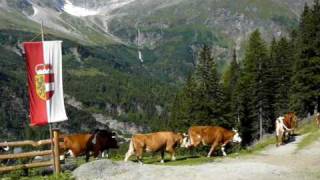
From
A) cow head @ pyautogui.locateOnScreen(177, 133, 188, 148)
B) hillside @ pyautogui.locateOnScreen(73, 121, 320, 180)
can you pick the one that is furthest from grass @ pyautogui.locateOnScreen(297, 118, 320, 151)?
hillside @ pyautogui.locateOnScreen(73, 121, 320, 180)

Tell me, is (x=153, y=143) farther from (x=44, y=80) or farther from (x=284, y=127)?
(x=284, y=127)

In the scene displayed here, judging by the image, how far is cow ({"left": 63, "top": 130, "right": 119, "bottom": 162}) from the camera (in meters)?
34.6

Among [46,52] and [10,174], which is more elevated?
[46,52]

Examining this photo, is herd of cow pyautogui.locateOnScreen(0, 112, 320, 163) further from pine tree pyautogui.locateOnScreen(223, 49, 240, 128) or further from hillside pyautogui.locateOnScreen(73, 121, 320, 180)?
→ pine tree pyautogui.locateOnScreen(223, 49, 240, 128)

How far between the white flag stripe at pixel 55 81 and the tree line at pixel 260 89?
55.4m

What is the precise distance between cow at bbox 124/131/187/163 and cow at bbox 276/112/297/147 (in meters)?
11.5

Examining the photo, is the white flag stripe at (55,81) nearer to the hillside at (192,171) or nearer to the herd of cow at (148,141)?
the hillside at (192,171)

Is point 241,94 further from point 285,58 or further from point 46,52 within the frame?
point 46,52

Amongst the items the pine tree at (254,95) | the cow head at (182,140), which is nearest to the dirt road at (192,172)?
the cow head at (182,140)

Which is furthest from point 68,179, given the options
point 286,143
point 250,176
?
point 286,143

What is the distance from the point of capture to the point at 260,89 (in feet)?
307

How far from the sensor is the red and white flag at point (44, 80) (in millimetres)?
27938

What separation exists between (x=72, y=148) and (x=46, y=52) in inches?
328

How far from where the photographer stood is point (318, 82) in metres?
81.5
